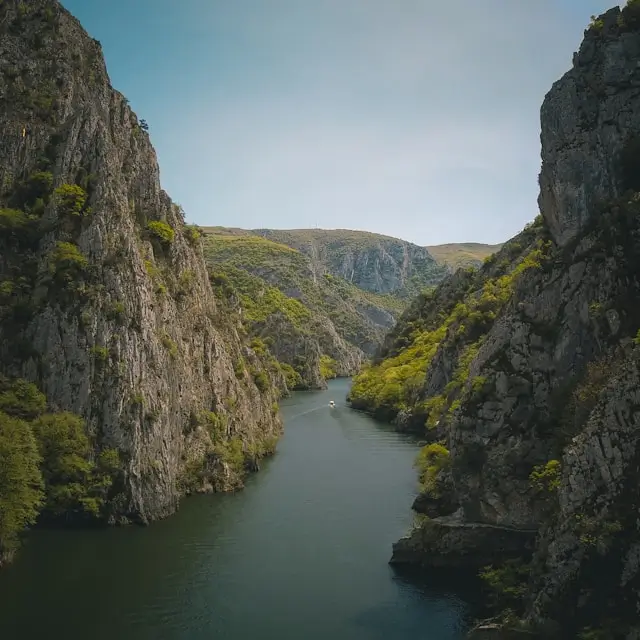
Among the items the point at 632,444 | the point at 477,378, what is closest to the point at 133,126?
the point at 477,378

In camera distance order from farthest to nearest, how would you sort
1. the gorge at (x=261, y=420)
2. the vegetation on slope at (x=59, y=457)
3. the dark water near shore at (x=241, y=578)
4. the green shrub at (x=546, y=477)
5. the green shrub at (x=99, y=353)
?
the green shrub at (x=99, y=353)
the vegetation on slope at (x=59, y=457)
the dark water near shore at (x=241, y=578)
the green shrub at (x=546, y=477)
the gorge at (x=261, y=420)

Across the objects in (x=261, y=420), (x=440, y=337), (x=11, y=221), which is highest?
(x=11, y=221)

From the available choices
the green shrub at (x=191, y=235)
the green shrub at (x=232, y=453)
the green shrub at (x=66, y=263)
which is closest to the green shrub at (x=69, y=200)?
the green shrub at (x=66, y=263)

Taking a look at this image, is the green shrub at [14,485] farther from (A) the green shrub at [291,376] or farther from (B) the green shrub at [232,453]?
(A) the green shrub at [291,376]

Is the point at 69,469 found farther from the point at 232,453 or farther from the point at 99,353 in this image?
the point at 232,453

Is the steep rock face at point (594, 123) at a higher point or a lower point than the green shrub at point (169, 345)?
higher

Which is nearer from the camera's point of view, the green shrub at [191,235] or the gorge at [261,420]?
the gorge at [261,420]

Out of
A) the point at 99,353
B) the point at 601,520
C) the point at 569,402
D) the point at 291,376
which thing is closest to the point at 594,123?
the point at 569,402
